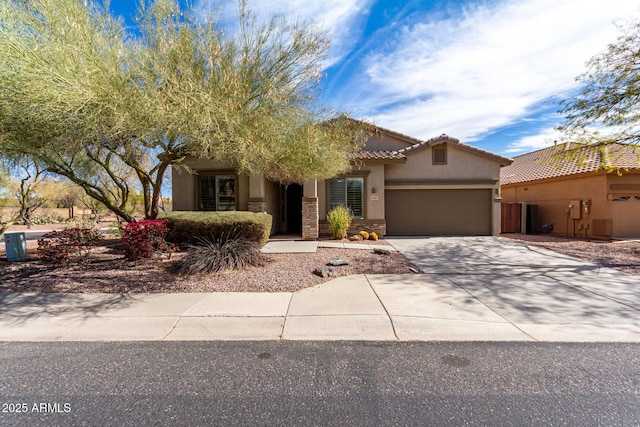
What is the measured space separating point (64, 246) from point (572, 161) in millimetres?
16663

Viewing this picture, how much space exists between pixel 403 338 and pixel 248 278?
3686 mm

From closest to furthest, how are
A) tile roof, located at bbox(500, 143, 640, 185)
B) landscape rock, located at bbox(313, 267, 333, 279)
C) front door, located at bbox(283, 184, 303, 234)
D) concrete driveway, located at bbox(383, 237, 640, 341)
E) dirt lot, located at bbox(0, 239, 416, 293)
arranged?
concrete driveway, located at bbox(383, 237, 640, 341), dirt lot, located at bbox(0, 239, 416, 293), landscape rock, located at bbox(313, 267, 333, 279), tile roof, located at bbox(500, 143, 640, 185), front door, located at bbox(283, 184, 303, 234)

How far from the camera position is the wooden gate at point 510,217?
1638cm

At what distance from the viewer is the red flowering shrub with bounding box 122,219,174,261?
26.1ft

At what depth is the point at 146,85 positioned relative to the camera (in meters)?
5.64

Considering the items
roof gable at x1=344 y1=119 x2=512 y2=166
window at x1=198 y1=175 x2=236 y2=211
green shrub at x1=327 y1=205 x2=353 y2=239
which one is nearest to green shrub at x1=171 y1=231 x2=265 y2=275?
green shrub at x1=327 y1=205 x2=353 y2=239

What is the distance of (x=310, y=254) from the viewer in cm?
937

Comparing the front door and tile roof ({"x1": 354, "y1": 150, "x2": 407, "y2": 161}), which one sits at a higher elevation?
tile roof ({"x1": 354, "y1": 150, "x2": 407, "y2": 161})

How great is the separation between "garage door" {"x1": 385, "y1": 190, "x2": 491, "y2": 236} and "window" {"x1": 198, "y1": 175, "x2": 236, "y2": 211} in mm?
6956

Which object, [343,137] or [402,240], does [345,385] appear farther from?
[402,240]

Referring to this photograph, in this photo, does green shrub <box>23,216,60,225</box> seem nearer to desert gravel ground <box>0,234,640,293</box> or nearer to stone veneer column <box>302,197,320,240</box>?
desert gravel ground <box>0,234,640,293</box>

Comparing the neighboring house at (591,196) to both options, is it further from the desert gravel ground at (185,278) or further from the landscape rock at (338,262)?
the landscape rock at (338,262)

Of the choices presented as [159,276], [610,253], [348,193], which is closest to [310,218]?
[348,193]

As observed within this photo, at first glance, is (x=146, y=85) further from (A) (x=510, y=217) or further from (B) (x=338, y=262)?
(A) (x=510, y=217)
